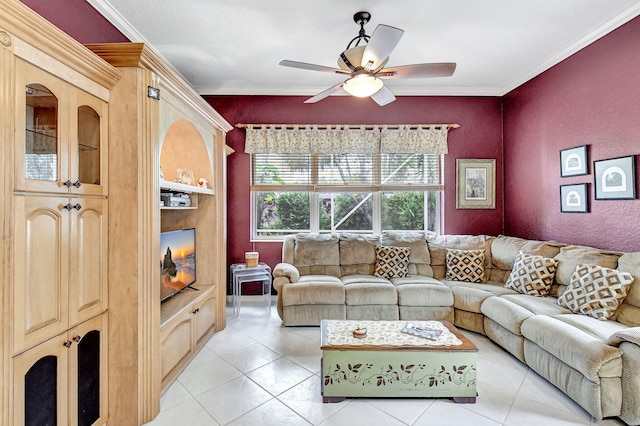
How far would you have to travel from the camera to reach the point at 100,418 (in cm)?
181

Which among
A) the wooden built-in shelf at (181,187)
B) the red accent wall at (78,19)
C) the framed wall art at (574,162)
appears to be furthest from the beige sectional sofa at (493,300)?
the red accent wall at (78,19)

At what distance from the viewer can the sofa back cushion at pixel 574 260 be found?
260 cm

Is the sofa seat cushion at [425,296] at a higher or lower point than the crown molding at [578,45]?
lower

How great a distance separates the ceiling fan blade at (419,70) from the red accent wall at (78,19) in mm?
2245

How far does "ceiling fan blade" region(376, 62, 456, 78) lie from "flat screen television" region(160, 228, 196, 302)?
2208mm

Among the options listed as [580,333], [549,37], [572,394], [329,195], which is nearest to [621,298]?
[580,333]

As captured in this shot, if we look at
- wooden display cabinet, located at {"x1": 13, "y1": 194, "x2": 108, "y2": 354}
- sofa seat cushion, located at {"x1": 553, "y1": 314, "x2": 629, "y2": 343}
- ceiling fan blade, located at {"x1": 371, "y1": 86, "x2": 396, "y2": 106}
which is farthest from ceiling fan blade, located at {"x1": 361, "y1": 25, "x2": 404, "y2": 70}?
sofa seat cushion, located at {"x1": 553, "y1": 314, "x2": 629, "y2": 343}

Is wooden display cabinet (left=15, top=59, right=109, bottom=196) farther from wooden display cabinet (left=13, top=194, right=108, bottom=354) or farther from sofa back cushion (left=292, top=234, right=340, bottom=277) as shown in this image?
sofa back cushion (left=292, top=234, right=340, bottom=277)

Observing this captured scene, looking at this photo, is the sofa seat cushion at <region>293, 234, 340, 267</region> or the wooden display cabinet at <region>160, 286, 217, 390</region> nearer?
the wooden display cabinet at <region>160, 286, 217, 390</region>

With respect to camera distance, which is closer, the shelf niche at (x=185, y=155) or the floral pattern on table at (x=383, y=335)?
the floral pattern on table at (x=383, y=335)

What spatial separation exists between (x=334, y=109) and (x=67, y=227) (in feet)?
11.5

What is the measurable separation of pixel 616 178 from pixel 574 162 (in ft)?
1.55

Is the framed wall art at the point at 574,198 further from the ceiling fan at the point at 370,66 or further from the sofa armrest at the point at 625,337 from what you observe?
the ceiling fan at the point at 370,66

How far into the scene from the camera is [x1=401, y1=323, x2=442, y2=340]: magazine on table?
7.36 feet
